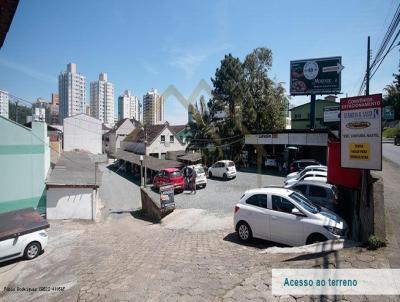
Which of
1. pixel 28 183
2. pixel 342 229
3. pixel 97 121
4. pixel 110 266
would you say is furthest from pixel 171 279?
pixel 97 121

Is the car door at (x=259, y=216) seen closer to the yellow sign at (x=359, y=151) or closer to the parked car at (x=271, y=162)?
the yellow sign at (x=359, y=151)

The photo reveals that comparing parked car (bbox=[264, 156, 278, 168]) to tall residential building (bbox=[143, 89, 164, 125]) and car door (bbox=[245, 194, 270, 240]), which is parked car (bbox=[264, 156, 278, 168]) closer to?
tall residential building (bbox=[143, 89, 164, 125])

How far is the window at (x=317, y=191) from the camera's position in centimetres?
1158

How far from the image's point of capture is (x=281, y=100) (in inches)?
1490

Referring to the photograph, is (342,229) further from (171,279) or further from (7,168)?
(7,168)

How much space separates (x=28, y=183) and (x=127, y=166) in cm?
2143

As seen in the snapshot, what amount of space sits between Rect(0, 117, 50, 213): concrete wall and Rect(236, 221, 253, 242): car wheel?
14.2 meters

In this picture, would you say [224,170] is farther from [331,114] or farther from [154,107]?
[154,107]

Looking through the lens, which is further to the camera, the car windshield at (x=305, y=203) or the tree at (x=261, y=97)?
the tree at (x=261, y=97)

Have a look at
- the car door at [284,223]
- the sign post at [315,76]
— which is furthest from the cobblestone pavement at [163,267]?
the sign post at [315,76]

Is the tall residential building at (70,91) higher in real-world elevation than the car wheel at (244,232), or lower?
higher

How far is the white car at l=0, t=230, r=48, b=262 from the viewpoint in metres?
10.8

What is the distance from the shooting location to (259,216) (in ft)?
29.2

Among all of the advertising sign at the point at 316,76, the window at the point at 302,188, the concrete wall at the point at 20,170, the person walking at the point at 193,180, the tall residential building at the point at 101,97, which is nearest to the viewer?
the window at the point at 302,188
